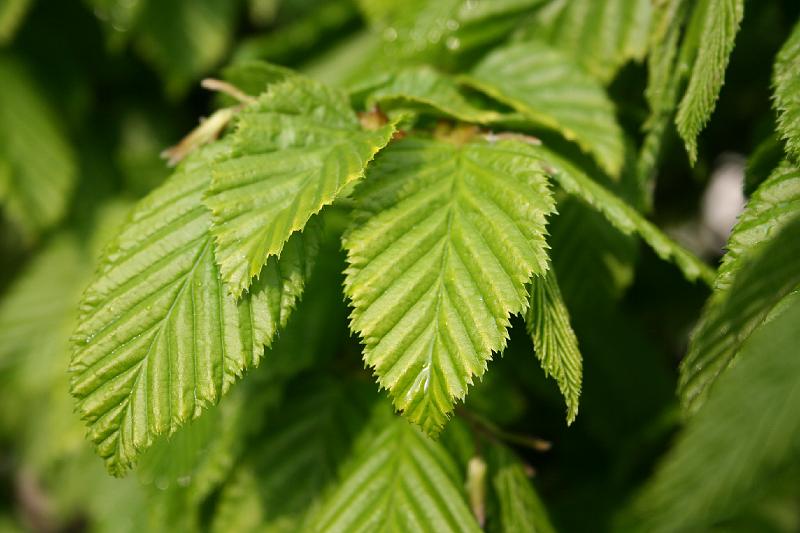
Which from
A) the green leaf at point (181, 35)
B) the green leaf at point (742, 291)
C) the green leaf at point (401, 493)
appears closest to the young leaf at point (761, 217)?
the green leaf at point (742, 291)

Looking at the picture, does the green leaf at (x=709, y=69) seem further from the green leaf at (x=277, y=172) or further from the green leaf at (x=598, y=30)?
the green leaf at (x=277, y=172)

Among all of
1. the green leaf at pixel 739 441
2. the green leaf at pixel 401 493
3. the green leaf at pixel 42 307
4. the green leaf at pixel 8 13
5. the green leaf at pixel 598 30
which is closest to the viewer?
the green leaf at pixel 739 441

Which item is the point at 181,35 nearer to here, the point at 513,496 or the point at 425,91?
the point at 425,91

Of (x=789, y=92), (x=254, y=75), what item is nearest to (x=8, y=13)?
(x=254, y=75)

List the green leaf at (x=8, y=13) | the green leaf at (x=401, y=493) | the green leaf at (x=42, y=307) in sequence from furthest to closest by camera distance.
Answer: the green leaf at (x=42, y=307), the green leaf at (x=8, y=13), the green leaf at (x=401, y=493)

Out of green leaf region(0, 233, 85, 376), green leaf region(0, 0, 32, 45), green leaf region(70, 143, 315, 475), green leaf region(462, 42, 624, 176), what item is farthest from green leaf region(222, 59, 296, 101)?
green leaf region(0, 233, 85, 376)

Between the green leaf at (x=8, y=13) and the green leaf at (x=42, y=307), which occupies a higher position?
the green leaf at (x=8, y=13)

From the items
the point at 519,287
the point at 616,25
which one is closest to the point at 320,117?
the point at 519,287

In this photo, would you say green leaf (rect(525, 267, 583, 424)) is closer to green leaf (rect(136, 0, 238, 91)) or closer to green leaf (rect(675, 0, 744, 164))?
green leaf (rect(675, 0, 744, 164))
